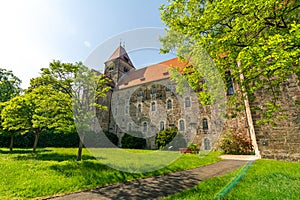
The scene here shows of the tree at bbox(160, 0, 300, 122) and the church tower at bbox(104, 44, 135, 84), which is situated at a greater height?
the church tower at bbox(104, 44, 135, 84)

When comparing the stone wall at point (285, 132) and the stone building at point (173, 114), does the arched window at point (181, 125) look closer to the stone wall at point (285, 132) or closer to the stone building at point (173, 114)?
the stone building at point (173, 114)

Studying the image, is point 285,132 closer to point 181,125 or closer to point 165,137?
point 181,125

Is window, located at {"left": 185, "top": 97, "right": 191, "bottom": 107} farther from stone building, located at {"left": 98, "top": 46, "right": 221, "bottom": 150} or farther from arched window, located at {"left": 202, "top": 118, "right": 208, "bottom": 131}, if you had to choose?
arched window, located at {"left": 202, "top": 118, "right": 208, "bottom": 131}

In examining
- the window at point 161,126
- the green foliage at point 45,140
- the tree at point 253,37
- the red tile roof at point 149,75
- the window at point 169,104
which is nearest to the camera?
the tree at point 253,37

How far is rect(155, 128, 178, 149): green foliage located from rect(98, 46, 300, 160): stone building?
3.58 ft

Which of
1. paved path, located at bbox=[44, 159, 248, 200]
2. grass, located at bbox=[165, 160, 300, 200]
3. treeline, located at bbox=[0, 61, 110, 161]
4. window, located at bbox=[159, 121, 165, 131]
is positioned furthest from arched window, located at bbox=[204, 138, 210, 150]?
treeline, located at bbox=[0, 61, 110, 161]

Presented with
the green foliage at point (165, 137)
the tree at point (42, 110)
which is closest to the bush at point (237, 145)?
the green foliage at point (165, 137)

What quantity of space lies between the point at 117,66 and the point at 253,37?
95.1 ft

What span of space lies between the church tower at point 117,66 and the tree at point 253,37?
24.9 metres

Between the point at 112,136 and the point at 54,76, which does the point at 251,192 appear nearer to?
the point at 54,76

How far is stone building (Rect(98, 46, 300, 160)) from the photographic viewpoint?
9188 millimetres

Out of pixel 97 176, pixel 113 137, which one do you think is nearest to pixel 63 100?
pixel 97 176

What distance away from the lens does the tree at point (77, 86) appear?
23.7 ft

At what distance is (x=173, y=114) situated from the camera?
21.1 m
